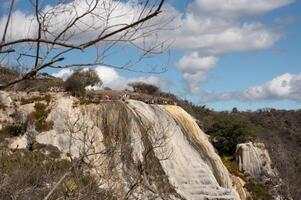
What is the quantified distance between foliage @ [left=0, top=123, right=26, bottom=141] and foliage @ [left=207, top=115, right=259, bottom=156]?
14.2 metres

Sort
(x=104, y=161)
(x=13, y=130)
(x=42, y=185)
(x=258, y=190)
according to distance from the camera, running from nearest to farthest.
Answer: (x=42, y=185), (x=104, y=161), (x=13, y=130), (x=258, y=190)

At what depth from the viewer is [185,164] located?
2350 cm

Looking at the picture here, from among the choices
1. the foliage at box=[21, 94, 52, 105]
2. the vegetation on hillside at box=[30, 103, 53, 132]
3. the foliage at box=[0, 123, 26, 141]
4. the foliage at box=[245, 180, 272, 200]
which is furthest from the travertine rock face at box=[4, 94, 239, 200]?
the foliage at box=[245, 180, 272, 200]

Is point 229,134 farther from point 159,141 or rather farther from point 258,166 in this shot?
point 159,141

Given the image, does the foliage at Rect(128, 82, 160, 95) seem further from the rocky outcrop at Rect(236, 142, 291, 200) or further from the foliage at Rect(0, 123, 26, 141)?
the foliage at Rect(0, 123, 26, 141)

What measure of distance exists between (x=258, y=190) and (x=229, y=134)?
6579mm

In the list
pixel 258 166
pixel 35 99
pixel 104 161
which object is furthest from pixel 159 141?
pixel 258 166

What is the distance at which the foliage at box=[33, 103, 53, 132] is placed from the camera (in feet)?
71.7

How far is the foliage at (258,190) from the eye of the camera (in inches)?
1080

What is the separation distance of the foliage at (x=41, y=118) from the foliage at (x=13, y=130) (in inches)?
21.1

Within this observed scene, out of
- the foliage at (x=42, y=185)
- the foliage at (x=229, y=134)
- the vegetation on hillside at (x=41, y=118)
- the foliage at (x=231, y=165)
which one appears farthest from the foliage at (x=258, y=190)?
the foliage at (x=42, y=185)

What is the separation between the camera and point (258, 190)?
2803cm

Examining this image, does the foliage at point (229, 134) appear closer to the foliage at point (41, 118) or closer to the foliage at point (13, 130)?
the foliage at point (41, 118)

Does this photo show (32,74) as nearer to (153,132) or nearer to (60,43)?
(60,43)
